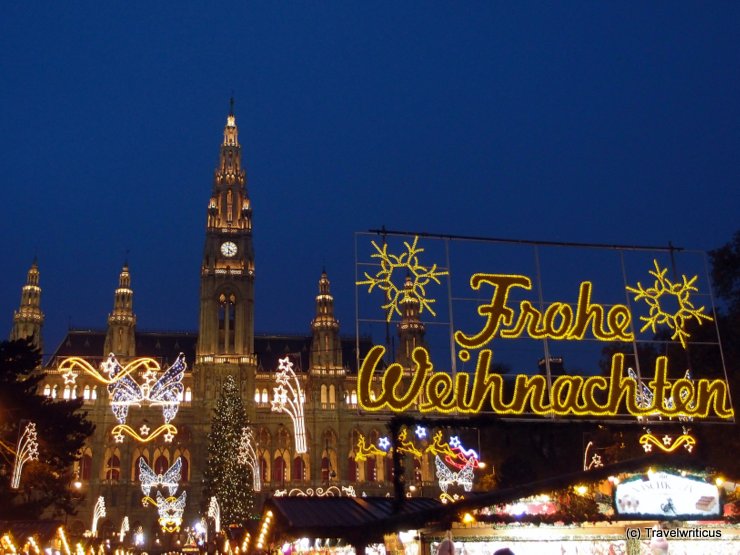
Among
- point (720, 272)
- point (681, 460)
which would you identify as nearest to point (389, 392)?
point (681, 460)

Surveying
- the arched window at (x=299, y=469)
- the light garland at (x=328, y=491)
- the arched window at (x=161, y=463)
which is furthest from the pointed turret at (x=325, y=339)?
the arched window at (x=161, y=463)

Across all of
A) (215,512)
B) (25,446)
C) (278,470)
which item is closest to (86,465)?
(278,470)

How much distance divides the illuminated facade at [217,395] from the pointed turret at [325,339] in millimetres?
104

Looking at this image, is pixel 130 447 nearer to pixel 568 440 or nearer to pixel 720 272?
pixel 568 440

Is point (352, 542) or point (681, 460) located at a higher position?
point (681, 460)

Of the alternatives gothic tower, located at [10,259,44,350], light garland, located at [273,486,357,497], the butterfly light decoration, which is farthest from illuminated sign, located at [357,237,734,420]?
gothic tower, located at [10,259,44,350]

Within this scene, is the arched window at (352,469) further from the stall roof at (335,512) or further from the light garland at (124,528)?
the stall roof at (335,512)

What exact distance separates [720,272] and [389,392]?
1758 centimetres

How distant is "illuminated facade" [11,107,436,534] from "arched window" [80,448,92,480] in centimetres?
10

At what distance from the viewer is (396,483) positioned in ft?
50.7

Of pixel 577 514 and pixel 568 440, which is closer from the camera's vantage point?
pixel 577 514

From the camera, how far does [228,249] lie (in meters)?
79.0

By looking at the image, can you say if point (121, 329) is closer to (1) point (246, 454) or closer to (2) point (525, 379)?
(1) point (246, 454)

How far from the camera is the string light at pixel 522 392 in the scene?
59.3ft
